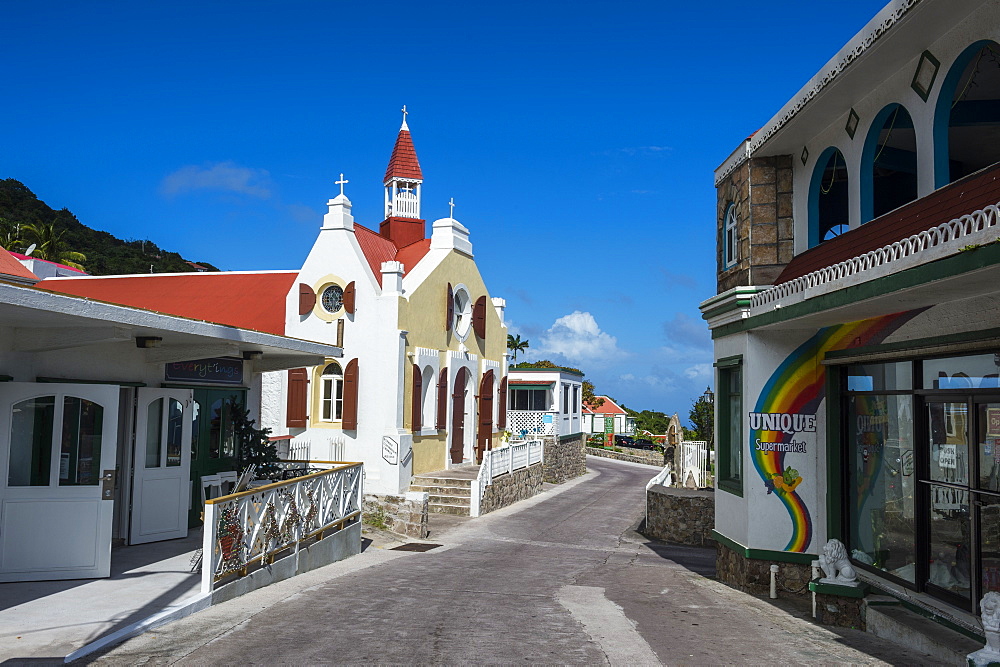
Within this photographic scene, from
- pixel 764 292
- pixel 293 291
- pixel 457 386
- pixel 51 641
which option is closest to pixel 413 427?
pixel 457 386

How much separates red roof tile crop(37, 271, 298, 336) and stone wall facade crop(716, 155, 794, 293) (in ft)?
45.5

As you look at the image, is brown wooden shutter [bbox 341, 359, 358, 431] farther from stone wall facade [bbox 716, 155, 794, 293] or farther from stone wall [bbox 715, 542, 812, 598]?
stone wall [bbox 715, 542, 812, 598]

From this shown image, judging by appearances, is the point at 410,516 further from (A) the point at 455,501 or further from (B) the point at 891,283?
(B) the point at 891,283

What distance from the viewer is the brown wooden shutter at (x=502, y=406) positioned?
26562 millimetres

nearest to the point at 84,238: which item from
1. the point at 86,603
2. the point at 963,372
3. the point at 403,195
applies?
the point at 403,195

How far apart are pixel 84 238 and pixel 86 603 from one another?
45.1 meters

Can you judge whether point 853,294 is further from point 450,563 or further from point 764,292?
point 450,563

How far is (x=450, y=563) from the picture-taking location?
1256 cm

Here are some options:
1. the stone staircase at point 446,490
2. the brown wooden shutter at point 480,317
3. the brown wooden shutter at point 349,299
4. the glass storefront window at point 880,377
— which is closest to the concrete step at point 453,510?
the stone staircase at point 446,490

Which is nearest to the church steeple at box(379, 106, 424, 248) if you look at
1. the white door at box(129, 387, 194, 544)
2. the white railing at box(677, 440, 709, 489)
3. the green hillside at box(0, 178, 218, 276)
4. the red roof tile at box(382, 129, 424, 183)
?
the red roof tile at box(382, 129, 424, 183)

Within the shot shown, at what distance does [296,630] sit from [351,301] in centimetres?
1382

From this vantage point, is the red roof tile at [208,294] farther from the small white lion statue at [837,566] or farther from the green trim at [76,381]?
the small white lion statue at [837,566]

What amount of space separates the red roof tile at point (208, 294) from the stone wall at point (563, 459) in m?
11.6

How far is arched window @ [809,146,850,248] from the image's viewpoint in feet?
33.6
